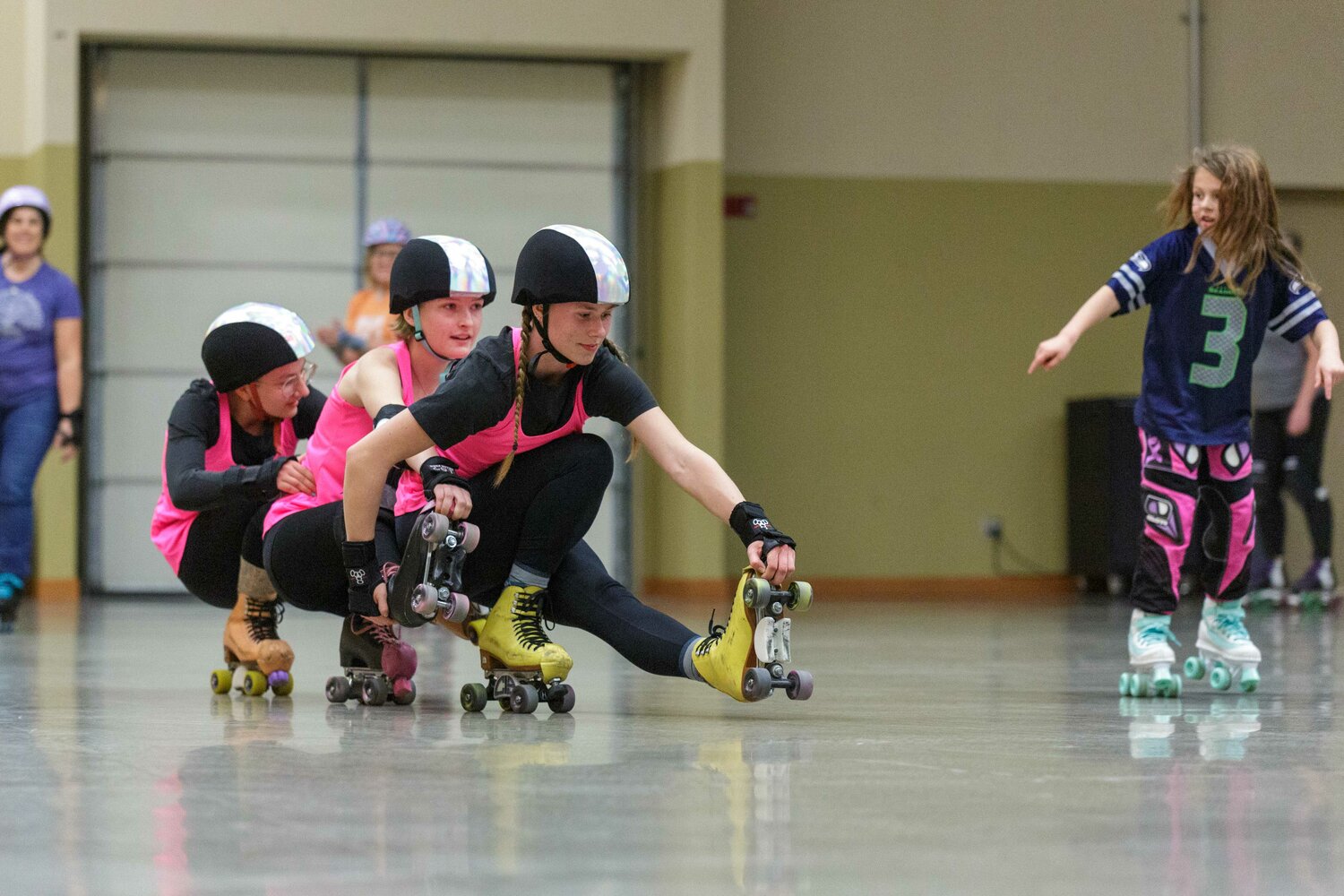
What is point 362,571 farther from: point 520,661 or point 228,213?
point 228,213

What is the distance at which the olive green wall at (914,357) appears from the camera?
402 inches

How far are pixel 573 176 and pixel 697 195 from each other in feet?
2.49

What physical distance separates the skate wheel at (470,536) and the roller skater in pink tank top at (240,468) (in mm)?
511

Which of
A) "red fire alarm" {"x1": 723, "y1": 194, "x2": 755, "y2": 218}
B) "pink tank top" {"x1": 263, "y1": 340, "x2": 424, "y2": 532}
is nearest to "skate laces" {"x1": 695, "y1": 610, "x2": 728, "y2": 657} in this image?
"pink tank top" {"x1": 263, "y1": 340, "x2": 424, "y2": 532}

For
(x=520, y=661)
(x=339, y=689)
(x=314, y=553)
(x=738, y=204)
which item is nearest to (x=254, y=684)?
(x=339, y=689)

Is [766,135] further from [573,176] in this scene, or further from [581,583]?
[581,583]

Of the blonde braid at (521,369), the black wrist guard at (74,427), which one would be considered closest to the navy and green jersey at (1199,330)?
the blonde braid at (521,369)

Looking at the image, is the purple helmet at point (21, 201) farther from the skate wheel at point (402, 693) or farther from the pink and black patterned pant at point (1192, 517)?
the pink and black patterned pant at point (1192, 517)

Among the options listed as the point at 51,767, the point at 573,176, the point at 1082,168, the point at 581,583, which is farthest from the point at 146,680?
the point at 1082,168

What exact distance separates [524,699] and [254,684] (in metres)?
0.77

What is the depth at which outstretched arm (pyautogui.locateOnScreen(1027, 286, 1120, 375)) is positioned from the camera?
3.94 metres

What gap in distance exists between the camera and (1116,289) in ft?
13.9

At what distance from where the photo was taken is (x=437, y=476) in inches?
132

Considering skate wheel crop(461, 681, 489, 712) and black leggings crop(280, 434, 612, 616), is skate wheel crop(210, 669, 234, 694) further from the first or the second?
skate wheel crop(461, 681, 489, 712)
